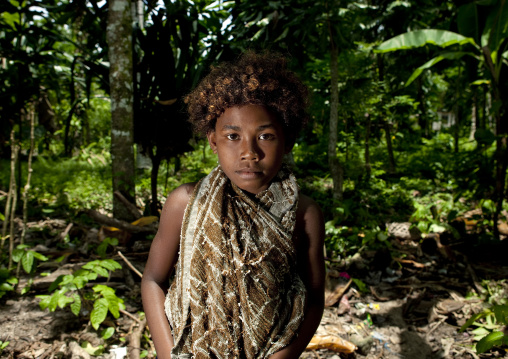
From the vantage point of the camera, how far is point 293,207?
1123mm

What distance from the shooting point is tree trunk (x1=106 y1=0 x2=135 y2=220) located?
337 centimetres

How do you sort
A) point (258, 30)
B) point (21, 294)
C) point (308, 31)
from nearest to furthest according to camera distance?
point (21, 294), point (308, 31), point (258, 30)

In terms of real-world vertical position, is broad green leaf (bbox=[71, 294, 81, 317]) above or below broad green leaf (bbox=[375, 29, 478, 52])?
below

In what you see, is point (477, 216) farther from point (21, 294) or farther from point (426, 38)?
point (21, 294)

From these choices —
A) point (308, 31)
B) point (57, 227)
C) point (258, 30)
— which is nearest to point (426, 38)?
point (308, 31)

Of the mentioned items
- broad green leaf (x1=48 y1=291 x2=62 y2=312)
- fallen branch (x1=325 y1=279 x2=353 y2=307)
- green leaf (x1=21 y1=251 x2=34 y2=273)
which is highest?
green leaf (x1=21 y1=251 x2=34 y2=273)

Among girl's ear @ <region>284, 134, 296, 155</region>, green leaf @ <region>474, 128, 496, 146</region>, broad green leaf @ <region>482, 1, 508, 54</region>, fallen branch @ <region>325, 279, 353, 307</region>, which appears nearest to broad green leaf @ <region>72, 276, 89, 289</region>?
girl's ear @ <region>284, 134, 296, 155</region>

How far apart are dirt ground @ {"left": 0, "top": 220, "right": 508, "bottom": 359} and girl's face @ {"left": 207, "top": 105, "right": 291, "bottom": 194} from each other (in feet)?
5.24

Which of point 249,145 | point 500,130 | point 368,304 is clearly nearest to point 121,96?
point 249,145

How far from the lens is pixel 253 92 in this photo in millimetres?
1070

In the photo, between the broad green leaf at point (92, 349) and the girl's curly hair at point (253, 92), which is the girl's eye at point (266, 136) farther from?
the broad green leaf at point (92, 349)

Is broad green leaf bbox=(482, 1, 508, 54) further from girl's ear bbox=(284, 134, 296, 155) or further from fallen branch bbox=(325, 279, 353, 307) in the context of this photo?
girl's ear bbox=(284, 134, 296, 155)

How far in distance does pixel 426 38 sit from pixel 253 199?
131 inches

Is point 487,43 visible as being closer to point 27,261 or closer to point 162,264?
point 162,264
